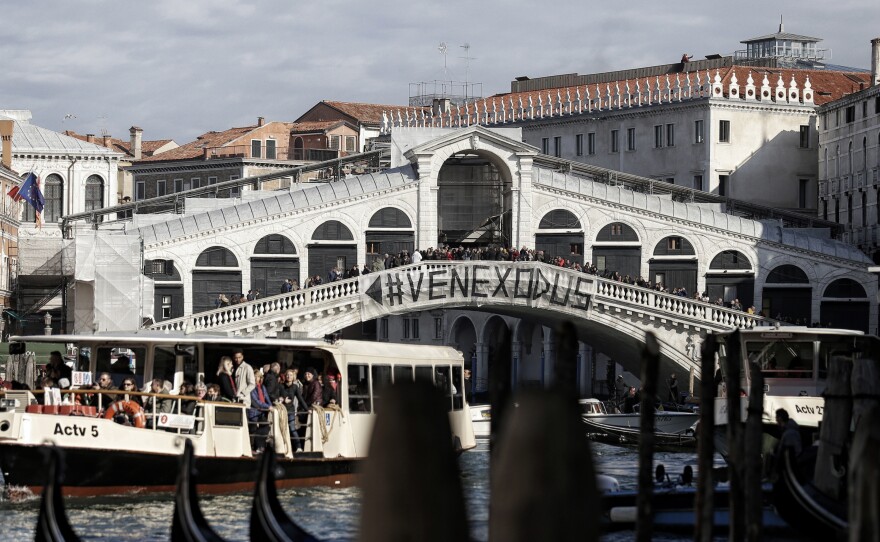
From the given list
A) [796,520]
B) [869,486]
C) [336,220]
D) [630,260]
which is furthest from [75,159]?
[869,486]

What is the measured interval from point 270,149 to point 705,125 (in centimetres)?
2195

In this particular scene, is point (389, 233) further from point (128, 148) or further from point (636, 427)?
point (128, 148)

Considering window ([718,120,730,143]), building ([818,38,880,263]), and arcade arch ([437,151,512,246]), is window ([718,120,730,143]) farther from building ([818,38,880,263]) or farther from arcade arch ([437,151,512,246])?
arcade arch ([437,151,512,246])

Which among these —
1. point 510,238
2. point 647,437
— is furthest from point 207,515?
point 510,238

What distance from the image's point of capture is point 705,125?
5878 centimetres

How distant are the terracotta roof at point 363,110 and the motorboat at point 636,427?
39.8m

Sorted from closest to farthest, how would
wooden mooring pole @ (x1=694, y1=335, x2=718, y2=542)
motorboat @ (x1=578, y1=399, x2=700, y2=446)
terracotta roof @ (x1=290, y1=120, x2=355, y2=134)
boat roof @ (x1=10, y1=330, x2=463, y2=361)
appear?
wooden mooring pole @ (x1=694, y1=335, x2=718, y2=542) < boat roof @ (x1=10, y1=330, x2=463, y2=361) < motorboat @ (x1=578, y1=399, x2=700, y2=446) < terracotta roof @ (x1=290, y1=120, x2=355, y2=134)

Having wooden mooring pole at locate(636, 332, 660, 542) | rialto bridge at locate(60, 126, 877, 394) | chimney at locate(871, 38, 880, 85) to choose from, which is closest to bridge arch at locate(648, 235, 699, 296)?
rialto bridge at locate(60, 126, 877, 394)

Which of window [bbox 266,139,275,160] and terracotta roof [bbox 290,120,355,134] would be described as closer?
window [bbox 266,139,275,160]

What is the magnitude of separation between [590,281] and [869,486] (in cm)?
3878

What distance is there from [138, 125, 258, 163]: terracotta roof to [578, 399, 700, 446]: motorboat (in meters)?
37.8

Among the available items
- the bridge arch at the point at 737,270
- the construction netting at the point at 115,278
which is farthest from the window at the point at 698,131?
the construction netting at the point at 115,278

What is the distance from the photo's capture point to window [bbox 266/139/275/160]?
243 ft

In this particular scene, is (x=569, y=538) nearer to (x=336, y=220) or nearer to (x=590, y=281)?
(x=590, y=281)
